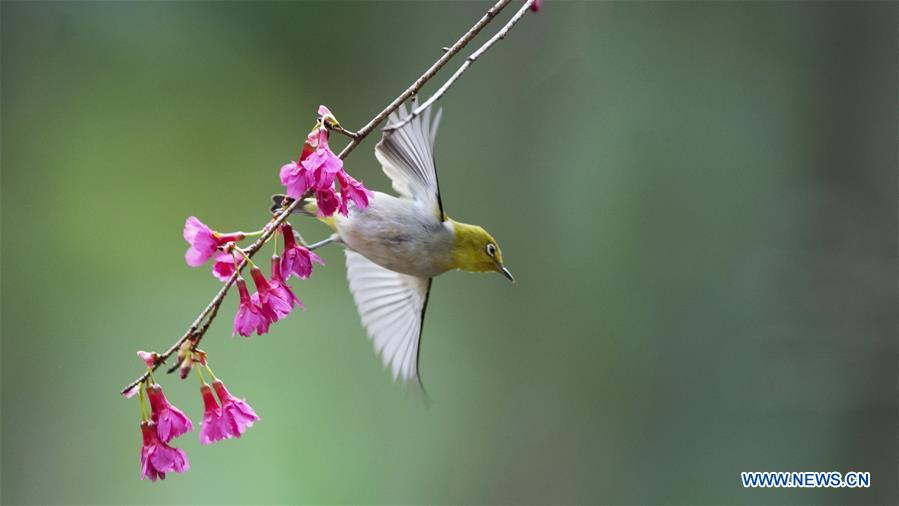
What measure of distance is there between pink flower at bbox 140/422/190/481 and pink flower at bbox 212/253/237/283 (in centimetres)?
28

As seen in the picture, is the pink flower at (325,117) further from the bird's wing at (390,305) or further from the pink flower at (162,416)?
the bird's wing at (390,305)

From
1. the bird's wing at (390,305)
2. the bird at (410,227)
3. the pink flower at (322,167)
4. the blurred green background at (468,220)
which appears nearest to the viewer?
the pink flower at (322,167)

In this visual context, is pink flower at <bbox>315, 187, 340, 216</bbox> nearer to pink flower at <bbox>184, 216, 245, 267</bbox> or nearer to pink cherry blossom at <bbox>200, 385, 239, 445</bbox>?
pink flower at <bbox>184, 216, 245, 267</bbox>

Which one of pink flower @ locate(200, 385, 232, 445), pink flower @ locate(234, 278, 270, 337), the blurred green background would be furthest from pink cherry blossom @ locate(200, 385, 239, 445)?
the blurred green background

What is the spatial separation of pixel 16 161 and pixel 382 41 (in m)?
2.22

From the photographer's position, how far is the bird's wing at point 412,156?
1.63 metres

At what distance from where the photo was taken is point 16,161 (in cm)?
470

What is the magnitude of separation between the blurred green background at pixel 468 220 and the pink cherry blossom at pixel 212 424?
2849 mm

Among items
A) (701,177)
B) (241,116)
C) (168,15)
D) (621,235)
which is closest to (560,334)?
(621,235)

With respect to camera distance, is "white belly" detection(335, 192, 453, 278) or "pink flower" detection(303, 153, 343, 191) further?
"white belly" detection(335, 192, 453, 278)

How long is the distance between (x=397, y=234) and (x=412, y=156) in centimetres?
18

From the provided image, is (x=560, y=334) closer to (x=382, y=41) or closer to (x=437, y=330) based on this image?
(x=437, y=330)

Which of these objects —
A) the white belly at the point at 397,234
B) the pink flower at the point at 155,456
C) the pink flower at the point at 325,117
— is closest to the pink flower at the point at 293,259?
the pink flower at the point at 325,117

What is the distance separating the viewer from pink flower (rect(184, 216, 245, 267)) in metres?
1.37
